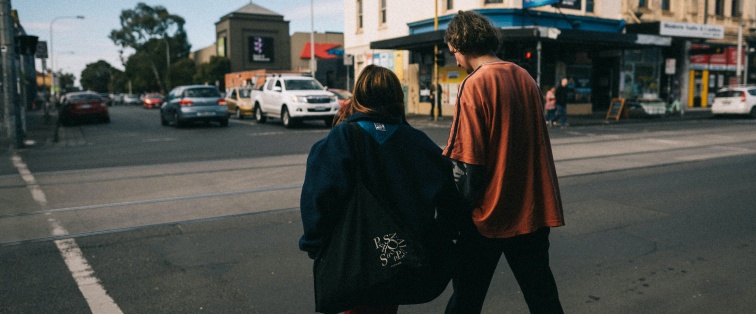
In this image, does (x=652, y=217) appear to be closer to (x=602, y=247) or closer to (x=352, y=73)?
(x=602, y=247)

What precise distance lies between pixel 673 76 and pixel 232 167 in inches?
1201

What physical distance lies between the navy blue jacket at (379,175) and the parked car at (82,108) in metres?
24.9

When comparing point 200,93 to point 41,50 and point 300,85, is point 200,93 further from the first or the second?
point 41,50

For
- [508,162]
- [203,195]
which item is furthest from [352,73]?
[508,162]

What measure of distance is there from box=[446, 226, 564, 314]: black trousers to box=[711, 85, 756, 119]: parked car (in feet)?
89.1

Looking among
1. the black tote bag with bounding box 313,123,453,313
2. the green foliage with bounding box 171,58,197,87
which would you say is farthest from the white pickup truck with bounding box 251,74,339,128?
the green foliage with bounding box 171,58,197,87

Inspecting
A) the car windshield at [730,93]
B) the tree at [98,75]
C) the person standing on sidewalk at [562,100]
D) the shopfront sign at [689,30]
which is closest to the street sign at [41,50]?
the person standing on sidewalk at [562,100]

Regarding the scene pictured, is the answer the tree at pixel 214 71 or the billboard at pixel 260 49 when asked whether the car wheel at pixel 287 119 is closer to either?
the tree at pixel 214 71

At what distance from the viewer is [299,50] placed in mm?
73000

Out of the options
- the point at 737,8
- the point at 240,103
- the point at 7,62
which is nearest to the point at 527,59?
the point at 240,103

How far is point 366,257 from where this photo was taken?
2.18 meters

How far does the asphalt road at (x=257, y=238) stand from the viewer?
396 centimetres

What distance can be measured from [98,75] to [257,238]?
134232 mm

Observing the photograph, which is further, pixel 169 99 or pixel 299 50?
pixel 299 50
